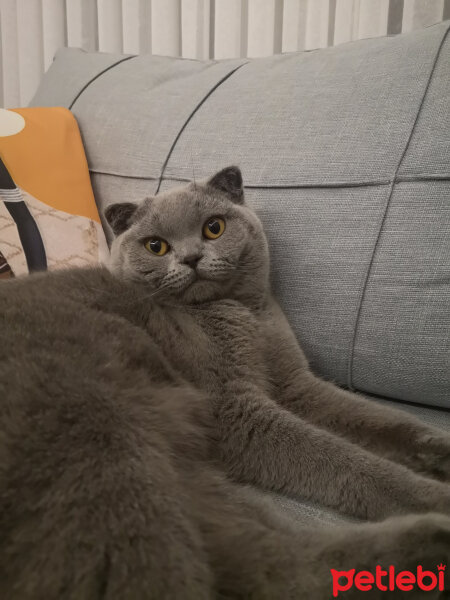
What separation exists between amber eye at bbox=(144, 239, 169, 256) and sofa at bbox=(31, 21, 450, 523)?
11.2 inches

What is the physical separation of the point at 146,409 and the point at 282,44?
1.97 meters

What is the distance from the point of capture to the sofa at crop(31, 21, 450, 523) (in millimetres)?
1006

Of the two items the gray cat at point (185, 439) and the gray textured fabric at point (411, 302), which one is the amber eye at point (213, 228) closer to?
the gray cat at point (185, 439)

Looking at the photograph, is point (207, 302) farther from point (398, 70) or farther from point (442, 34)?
point (442, 34)

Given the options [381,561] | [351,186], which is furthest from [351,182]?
[381,561]

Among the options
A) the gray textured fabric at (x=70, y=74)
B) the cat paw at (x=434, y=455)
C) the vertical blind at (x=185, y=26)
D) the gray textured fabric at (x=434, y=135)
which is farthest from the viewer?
the vertical blind at (x=185, y=26)

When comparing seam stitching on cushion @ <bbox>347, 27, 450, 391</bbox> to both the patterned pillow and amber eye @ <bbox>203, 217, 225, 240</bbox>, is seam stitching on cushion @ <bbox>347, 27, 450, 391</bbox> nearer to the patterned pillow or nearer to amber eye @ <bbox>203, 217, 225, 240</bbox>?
amber eye @ <bbox>203, 217, 225, 240</bbox>

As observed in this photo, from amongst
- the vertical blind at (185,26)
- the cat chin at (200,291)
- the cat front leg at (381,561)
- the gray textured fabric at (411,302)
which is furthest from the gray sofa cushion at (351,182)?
the vertical blind at (185,26)

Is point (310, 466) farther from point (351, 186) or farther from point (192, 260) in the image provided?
point (351, 186)

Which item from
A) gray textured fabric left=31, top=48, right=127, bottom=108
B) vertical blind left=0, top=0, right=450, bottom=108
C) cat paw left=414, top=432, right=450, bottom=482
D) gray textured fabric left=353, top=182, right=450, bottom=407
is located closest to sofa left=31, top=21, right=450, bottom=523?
gray textured fabric left=353, top=182, right=450, bottom=407

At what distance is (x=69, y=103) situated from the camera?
166cm

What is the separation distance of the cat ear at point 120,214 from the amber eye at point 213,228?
0.20m

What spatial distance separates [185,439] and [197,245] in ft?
1.39

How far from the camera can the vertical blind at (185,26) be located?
1.98 meters
